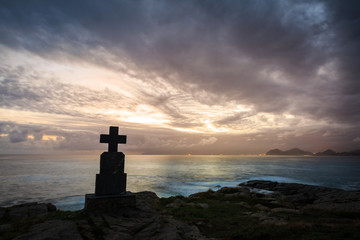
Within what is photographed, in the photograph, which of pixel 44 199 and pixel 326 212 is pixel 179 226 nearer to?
pixel 326 212

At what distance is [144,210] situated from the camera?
A: 1255 cm

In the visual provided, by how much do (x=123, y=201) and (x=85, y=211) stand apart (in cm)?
214

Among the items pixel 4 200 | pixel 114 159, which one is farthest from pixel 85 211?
pixel 4 200

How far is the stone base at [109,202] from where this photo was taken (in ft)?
38.1

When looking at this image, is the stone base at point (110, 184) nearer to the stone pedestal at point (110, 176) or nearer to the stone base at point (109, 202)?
the stone pedestal at point (110, 176)

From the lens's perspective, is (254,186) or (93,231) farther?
(254,186)

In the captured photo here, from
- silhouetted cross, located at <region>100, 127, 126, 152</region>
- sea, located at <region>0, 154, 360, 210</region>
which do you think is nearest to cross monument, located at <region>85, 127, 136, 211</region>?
silhouetted cross, located at <region>100, 127, 126, 152</region>

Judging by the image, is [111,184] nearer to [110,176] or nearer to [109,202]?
[110,176]

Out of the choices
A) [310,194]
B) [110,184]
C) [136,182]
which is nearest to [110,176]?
[110,184]

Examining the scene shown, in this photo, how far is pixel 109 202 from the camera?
12.0m

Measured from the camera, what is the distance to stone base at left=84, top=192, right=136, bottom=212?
457 inches

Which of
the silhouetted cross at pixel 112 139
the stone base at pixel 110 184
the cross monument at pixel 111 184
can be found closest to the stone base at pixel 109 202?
the cross monument at pixel 111 184

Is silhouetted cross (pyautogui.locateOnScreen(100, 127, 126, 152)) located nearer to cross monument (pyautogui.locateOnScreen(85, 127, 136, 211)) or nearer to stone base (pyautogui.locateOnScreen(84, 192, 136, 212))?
cross monument (pyautogui.locateOnScreen(85, 127, 136, 211))

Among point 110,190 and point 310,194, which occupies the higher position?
point 110,190
